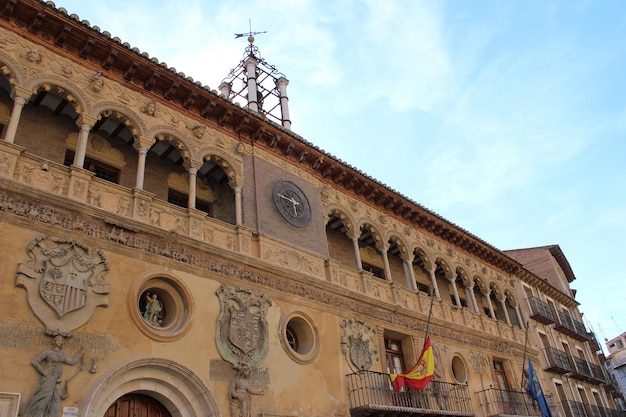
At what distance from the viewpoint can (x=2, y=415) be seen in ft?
23.6

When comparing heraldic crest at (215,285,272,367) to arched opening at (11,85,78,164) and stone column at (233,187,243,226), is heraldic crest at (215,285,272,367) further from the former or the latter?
arched opening at (11,85,78,164)

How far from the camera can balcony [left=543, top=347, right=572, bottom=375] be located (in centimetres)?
2214

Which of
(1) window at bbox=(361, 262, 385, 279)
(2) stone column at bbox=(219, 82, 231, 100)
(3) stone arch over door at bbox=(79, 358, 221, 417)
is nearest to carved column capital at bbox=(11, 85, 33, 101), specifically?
(3) stone arch over door at bbox=(79, 358, 221, 417)

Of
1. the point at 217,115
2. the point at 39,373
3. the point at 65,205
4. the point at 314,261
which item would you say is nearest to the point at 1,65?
the point at 65,205

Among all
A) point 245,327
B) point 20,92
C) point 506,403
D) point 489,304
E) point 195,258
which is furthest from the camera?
point 489,304

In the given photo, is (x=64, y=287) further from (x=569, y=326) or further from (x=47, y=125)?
(x=569, y=326)

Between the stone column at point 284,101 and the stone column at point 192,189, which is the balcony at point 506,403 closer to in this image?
the stone column at point 192,189

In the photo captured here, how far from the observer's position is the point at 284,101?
20828 mm

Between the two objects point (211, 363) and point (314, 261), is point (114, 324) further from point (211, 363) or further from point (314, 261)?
point (314, 261)

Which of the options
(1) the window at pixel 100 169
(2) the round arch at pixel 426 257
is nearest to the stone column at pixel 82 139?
(1) the window at pixel 100 169

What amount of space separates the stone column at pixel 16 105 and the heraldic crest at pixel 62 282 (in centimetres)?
219

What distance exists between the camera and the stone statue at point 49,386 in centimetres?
750

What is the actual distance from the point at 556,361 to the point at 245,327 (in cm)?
1740

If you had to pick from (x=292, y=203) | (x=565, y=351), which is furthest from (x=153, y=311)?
(x=565, y=351)
